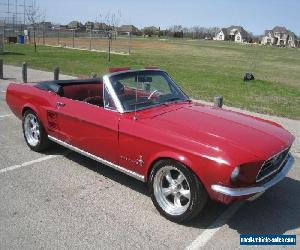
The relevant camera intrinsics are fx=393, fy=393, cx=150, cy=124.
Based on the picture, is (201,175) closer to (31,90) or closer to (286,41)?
(31,90)

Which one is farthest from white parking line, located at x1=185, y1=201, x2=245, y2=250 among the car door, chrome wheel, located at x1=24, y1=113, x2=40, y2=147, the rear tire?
chrome wheel, located at x1=24, y1=113, x2=40, y2=147

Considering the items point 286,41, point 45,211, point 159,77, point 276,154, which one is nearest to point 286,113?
point 159,77

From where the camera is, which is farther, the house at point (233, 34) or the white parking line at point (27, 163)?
the house at point (233, 34)

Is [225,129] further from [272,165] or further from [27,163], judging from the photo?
[27,163]

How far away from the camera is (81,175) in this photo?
556cm

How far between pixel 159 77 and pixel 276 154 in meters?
2.23

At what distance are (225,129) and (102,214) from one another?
170cm

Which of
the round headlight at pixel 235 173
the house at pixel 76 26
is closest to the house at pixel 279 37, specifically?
the house at pixel 76 26

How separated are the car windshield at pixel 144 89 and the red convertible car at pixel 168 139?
0.01m

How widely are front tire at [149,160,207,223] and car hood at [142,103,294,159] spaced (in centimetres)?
39

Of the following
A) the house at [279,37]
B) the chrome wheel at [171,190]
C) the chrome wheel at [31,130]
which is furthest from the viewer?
the house at [279,37]

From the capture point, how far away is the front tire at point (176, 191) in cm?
411

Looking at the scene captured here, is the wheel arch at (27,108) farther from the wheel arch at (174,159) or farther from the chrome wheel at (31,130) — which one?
the wheel arch at (174,159)

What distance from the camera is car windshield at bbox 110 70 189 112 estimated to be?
5109mm
